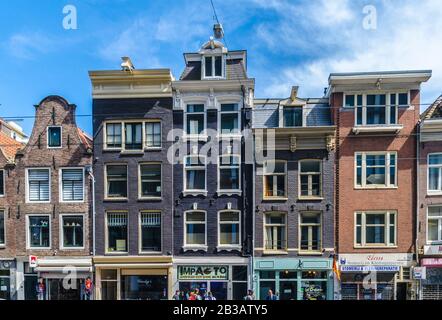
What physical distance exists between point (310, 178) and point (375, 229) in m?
1.25

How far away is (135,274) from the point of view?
504 centimetres

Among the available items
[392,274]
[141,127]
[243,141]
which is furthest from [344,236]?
[141,127]

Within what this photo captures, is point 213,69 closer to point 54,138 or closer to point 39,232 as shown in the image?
point 54,138

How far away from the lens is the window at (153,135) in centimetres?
498

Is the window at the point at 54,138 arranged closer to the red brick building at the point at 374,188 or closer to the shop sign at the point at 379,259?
the red brick building at the point at 374,188

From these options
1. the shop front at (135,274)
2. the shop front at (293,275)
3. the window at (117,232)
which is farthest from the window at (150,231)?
the shop front at (293,275)

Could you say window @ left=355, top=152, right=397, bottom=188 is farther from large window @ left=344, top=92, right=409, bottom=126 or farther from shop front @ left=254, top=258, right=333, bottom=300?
shop front @ left=254, top=258, right=333, bottom=300

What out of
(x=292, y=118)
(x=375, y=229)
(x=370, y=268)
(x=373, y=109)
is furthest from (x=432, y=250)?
(x=292, y=118)

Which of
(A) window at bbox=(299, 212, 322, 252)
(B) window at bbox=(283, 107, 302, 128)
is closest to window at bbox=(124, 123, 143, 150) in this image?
(B) window at bbox=(283, 107, 302, 128)

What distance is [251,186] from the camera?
5.11m

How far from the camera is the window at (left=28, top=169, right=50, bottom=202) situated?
4836 mm

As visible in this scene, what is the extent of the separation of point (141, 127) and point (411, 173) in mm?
4155
